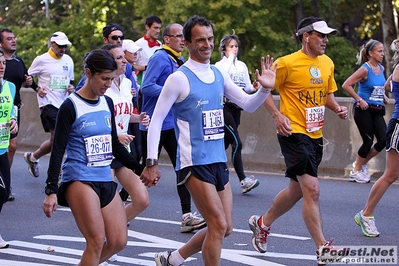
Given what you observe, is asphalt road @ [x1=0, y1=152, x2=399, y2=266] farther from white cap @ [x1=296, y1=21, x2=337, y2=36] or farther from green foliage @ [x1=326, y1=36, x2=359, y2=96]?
green foliage @ [x1=326, y1=36, x2=359, y2=96]

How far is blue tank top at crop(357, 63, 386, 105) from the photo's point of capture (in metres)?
12.2

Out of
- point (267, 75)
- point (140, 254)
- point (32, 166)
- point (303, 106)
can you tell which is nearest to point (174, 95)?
point (267, 75)

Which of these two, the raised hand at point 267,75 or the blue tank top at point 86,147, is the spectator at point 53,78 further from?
the raised hand at point 267,75

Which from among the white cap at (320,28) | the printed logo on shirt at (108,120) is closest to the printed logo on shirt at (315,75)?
the white cap at (320,28)

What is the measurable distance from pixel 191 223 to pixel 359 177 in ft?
14.6

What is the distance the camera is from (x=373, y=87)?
12.2m

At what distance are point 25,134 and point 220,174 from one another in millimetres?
12488

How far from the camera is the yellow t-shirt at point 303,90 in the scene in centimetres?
738

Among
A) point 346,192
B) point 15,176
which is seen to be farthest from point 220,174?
point 15,176

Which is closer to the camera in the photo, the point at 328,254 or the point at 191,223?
the point at 328,254

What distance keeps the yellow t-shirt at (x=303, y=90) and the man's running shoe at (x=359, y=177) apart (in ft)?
16.9

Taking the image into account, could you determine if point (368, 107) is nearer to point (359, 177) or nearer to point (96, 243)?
point (359, 177)

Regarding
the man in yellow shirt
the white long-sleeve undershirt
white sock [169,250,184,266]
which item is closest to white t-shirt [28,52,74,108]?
the man in yellow shirt

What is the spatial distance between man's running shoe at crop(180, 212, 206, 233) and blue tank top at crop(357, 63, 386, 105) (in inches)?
177
